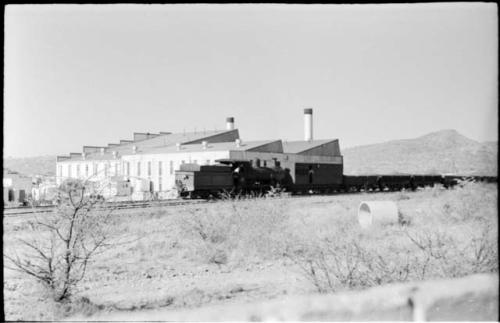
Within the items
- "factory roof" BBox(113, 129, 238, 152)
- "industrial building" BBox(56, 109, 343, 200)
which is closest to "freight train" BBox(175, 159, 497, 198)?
"industrial building" BBox(56, 109, 343, 200)

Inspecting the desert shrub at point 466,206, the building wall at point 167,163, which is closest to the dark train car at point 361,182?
the building wall at point 167,163

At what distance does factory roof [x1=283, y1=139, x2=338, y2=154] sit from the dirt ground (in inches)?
789

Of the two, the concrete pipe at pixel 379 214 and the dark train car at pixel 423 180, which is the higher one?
the dark train car at pixel 423 180

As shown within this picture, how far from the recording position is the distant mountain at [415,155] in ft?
267

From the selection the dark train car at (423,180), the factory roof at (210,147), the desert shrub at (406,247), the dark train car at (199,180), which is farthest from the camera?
the dark train car at (423,180)

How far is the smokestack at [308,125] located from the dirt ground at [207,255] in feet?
85.7

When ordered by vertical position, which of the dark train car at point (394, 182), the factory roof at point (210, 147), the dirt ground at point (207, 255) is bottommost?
the dirt ground at point (207, 255)

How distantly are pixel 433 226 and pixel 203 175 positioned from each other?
1400 cm

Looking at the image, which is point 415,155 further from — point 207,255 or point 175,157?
point 207,255

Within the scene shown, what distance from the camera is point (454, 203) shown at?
19.2m

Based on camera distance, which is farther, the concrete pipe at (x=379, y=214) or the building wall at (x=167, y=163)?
the building wall at (x=167, y=163)

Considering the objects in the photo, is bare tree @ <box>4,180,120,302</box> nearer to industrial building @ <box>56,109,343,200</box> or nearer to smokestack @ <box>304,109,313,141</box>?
industrial building @ <box>56,109,343,200</box>

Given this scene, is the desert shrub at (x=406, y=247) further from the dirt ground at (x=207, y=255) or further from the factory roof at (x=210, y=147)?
the factory roof at (x=210, y=147)

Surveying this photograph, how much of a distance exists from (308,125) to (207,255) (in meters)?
35.4
